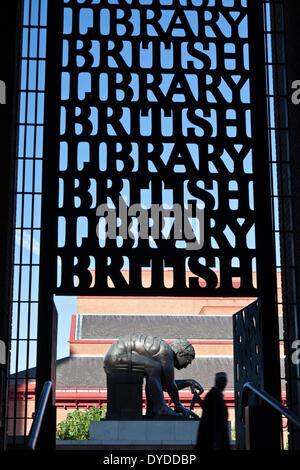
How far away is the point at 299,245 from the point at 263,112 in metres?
1.51

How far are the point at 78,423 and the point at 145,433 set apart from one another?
14198 millimetres

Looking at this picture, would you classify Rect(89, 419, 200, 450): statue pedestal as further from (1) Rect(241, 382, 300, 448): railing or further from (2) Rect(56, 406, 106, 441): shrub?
(2) Rect(56, 406, 106, 441): shrub

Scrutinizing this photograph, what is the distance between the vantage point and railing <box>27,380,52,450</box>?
5.40 meters

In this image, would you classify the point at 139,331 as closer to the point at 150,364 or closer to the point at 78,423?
the point at 78,423

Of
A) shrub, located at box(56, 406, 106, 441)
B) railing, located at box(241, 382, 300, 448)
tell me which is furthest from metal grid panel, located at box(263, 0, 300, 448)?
shrub, located at box(56, 406, 106, 441)

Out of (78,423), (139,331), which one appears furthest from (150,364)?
(139,331)

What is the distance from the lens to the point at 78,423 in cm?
2189

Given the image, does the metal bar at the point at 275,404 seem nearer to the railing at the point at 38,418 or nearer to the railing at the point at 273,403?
the railing at the point at 273,403

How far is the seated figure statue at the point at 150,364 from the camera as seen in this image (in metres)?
8.59

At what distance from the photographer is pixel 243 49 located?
28.2 ft

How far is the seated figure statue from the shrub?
43.5 ft

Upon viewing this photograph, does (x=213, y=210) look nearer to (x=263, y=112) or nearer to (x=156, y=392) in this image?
(x=263, y=112)

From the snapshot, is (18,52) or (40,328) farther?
(18,52)
